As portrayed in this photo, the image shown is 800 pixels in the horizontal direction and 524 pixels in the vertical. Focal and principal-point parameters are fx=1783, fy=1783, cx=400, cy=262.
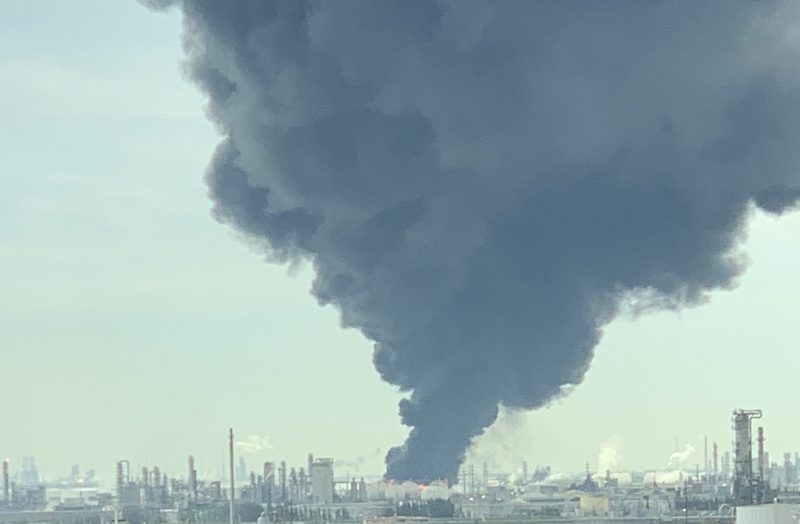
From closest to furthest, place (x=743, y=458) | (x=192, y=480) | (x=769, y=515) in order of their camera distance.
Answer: (x=769, y=515)
(x=743, y=458)
(x=192, y=480)

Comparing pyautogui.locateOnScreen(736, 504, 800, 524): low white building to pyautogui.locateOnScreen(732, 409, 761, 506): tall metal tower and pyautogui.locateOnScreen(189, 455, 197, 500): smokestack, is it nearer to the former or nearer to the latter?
pyautogui.locateOnScreen(732, 409, 761, 506): tall metal tower

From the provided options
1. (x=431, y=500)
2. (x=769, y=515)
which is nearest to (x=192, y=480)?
(x=431, y=500)

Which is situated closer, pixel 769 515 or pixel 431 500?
pixel 769 515

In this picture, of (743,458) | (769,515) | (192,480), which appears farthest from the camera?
(192,480)

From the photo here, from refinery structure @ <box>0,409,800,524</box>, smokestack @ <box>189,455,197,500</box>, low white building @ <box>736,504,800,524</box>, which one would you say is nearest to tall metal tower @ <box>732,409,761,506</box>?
refinery structure @ <box>0,409,800,524</box>

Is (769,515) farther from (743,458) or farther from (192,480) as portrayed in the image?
Result: (192,480)

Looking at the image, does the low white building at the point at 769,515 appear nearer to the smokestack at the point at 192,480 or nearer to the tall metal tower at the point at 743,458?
the tall metal tower at the point at 743,458

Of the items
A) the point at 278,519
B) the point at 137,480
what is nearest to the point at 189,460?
the point at 137,480
